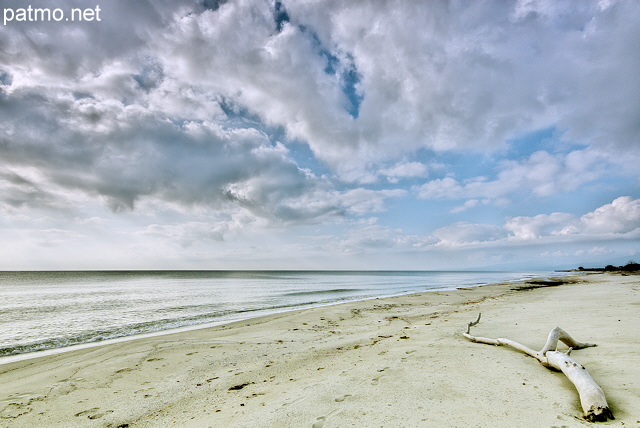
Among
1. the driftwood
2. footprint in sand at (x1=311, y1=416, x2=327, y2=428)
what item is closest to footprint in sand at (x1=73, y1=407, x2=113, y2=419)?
footprint in sand at (x1=311, y1=416, x2=327, y2=428)

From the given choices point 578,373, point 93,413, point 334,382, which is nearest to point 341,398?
point 334,382

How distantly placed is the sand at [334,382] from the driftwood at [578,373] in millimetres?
161

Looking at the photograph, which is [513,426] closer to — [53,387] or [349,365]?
[349,365]

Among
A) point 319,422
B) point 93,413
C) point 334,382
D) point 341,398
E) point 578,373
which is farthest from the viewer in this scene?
point 334,382

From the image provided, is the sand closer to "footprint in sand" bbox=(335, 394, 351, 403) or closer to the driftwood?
"footprint in sand" bbox=(335, 394, 351, 403)

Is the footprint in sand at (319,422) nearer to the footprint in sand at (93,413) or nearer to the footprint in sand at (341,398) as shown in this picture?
the footprint in sand at (341,398)

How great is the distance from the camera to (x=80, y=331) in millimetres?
15742

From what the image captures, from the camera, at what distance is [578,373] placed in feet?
16.0

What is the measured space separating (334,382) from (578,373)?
14.0 ft

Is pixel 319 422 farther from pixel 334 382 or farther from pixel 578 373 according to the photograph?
pixel 578 373

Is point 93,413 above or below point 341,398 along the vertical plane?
below

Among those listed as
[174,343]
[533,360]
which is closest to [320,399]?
[533,360]

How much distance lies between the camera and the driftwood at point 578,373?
12.6 ft

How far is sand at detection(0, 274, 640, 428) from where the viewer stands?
173 inches
